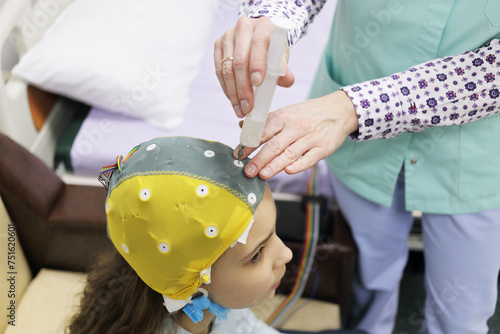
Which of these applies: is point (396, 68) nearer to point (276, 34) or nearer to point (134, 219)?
point (276, 34)

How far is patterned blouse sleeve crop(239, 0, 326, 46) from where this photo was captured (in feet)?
3.04

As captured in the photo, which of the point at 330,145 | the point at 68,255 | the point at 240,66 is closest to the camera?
the point at 240,66

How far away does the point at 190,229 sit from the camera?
0.79 meters

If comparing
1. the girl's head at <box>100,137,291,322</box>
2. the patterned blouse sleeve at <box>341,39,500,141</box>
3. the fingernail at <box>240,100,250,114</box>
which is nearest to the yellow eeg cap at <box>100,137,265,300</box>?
the girl's head at <box>100,137,291,322</box>

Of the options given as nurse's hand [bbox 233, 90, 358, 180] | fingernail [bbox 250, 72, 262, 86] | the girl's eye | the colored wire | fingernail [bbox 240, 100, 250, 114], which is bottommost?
the colored wire

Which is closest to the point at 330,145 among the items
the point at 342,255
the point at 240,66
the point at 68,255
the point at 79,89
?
the point at 240,66

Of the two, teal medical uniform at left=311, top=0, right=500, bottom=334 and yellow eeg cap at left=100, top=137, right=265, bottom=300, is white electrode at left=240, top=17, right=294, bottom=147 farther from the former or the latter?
teal medical uniform at left=311, top=0, right=500, bottom=334

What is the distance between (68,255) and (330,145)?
91 cm

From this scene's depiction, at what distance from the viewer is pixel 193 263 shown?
82 centimetres

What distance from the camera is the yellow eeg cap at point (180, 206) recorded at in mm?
778

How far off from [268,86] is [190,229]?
0.90 ft

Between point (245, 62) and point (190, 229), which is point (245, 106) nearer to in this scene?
point (245, 62)

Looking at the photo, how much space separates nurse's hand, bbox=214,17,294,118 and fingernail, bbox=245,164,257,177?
0.30 feet

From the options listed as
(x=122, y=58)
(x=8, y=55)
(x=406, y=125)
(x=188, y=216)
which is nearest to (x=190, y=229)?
(x=188, y=216)
